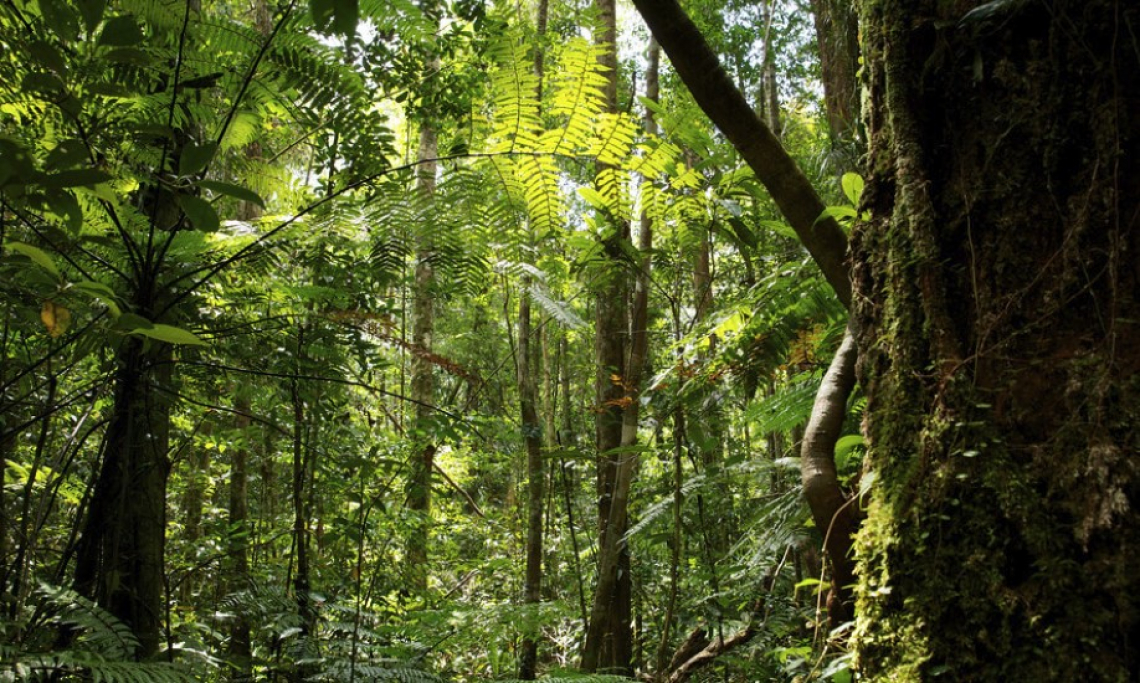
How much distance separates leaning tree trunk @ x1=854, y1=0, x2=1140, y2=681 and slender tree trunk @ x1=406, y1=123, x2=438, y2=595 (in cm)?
125

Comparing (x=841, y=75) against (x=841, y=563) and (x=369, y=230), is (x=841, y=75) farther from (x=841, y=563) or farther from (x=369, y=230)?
(x=841, y=563)

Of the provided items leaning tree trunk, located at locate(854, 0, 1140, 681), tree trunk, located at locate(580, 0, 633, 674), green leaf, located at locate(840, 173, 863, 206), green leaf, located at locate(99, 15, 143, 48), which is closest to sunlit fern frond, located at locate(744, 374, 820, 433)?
green leaf, located at locate(840, 173, 863, 206)

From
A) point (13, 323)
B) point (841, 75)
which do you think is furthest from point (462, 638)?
point (841, 75)

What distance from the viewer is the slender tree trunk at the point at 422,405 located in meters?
2.90

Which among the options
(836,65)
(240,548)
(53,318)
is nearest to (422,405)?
(53,318)

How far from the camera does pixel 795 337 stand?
3.10 m

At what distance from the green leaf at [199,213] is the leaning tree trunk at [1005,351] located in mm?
1534

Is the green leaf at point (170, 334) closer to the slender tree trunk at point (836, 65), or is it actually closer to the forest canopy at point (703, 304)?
the forest canopy at point (703, 304)

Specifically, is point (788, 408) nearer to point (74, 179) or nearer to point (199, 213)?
point (199, 213)

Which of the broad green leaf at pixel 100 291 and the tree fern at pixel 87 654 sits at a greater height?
the broad green leaf at pixel 100 291

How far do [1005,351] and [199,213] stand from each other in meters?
1.66

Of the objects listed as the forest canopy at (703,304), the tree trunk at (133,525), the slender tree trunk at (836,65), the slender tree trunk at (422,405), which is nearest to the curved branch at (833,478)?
the forest canopy at (703,304)

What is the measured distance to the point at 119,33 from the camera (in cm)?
110

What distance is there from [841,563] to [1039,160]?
1094mm
